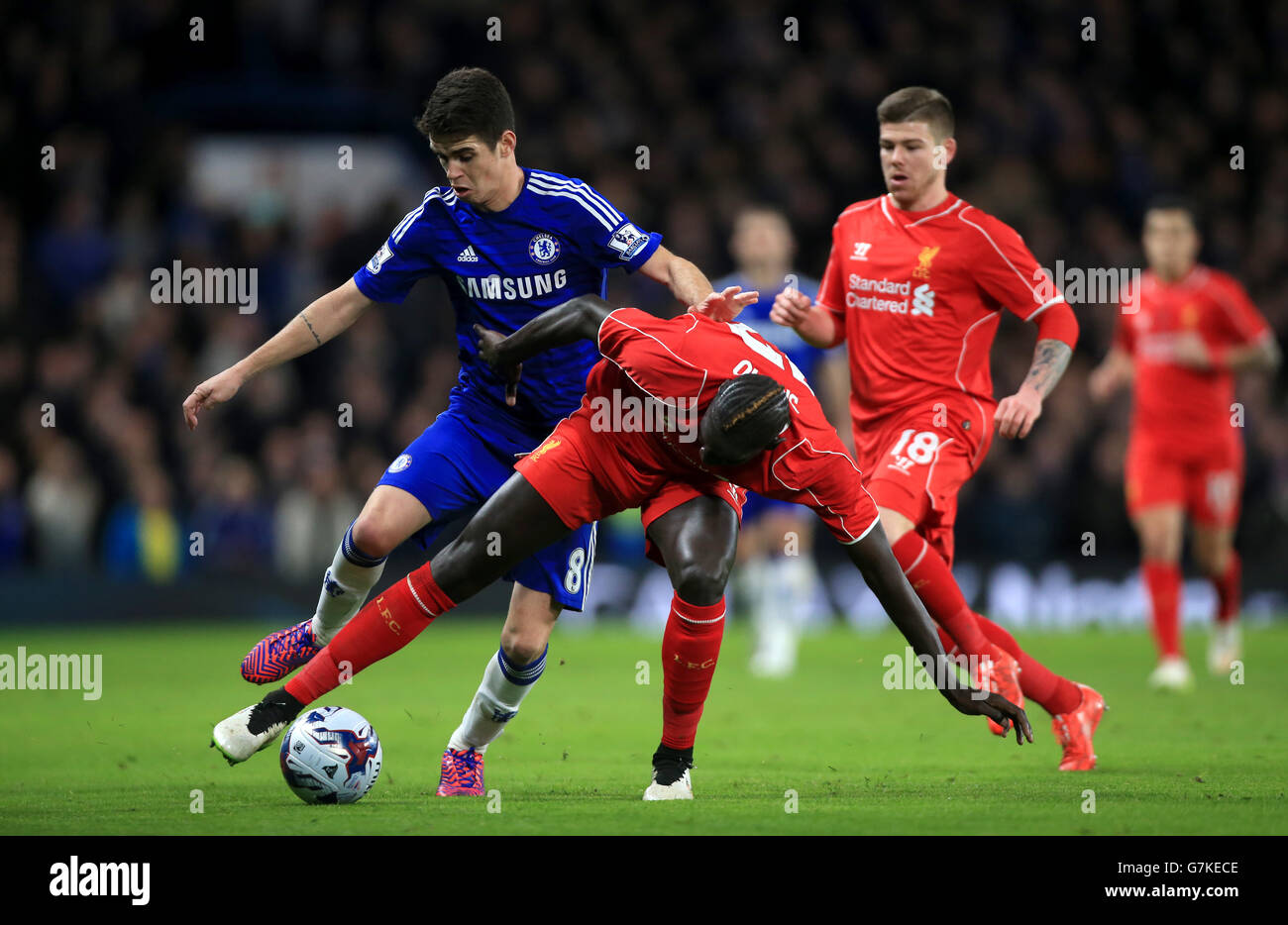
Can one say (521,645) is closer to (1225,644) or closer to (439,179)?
(1225,644)

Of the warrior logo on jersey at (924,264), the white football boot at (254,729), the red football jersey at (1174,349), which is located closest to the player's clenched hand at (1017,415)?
the warrior logo on jersey at (924,264)

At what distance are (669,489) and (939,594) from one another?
1.22m

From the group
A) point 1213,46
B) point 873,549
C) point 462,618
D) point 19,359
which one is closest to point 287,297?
point 19,359

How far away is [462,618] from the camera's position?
49.5 feet

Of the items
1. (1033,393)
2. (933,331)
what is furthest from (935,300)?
(1033,393)

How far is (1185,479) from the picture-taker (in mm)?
10797

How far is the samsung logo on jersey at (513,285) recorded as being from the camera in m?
6.04

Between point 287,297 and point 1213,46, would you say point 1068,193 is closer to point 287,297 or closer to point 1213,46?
point 1213,46

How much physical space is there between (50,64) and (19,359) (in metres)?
4.00

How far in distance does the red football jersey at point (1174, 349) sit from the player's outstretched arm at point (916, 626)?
19.2 ft

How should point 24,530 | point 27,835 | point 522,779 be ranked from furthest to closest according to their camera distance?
1. point 24,530
2. point 522,779
3. point 27,835

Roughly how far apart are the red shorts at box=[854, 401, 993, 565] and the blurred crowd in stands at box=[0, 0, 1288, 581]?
28.2 feet

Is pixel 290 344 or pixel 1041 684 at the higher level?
pixel 290 344

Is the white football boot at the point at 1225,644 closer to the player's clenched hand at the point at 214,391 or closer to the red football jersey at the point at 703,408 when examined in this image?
the red football jersey at the point at 703,408
